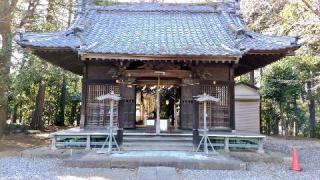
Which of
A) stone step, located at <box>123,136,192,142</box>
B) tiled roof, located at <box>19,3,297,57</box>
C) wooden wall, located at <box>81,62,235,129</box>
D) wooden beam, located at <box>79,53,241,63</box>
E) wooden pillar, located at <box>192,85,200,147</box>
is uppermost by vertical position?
tiled roof, located at <box>19,3,297,57</box>

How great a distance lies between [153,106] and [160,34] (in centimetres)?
519

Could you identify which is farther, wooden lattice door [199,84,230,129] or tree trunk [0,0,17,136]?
tree trunk [0,0,17,136]

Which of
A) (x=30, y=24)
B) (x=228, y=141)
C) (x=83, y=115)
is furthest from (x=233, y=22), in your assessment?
(x=30, y=24)

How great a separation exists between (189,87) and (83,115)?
3768mm

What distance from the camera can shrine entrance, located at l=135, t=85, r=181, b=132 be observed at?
14.0 meters

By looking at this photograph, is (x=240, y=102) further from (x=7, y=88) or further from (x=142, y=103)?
(x=7, y=88)

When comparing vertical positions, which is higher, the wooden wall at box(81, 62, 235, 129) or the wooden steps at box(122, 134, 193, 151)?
the wooden wall at box(81, 62, 235, 129)

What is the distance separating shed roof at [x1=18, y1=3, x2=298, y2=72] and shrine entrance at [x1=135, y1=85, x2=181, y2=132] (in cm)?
241

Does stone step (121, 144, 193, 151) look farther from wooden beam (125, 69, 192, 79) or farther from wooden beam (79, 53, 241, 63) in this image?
wooden beam (79, 53, 241, 63)

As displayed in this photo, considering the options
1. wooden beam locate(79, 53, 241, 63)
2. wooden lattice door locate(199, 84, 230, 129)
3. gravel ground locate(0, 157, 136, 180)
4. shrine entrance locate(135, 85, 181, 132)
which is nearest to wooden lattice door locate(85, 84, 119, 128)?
wooden beam locate(79, 53, 241, 63)

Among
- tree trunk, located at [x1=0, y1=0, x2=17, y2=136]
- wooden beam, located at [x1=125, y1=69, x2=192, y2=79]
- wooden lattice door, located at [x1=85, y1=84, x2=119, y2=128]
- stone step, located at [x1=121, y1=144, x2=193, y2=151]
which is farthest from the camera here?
tree trunk, located at [x1=0, y1=0, x2=17, y2=136]

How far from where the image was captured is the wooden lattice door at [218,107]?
1152cm

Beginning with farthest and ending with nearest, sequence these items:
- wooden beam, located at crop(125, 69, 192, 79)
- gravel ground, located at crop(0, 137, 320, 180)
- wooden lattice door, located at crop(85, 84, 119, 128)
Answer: wooden lattice door, located at crop(85, 84, 119, 128), wooden beam, located at crop(125, 69, 192, 79), gravel ground, located at crop(0, 137, 320, 180)

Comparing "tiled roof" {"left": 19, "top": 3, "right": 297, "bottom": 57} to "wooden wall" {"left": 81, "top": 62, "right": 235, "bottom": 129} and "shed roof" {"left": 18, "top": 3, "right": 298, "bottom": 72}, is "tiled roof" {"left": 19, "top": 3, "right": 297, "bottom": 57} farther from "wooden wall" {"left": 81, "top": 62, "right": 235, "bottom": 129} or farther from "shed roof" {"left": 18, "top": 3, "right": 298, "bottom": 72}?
"wooden wall" {"left": 81, "top": 62, "right": 235, "bottom": 129}
